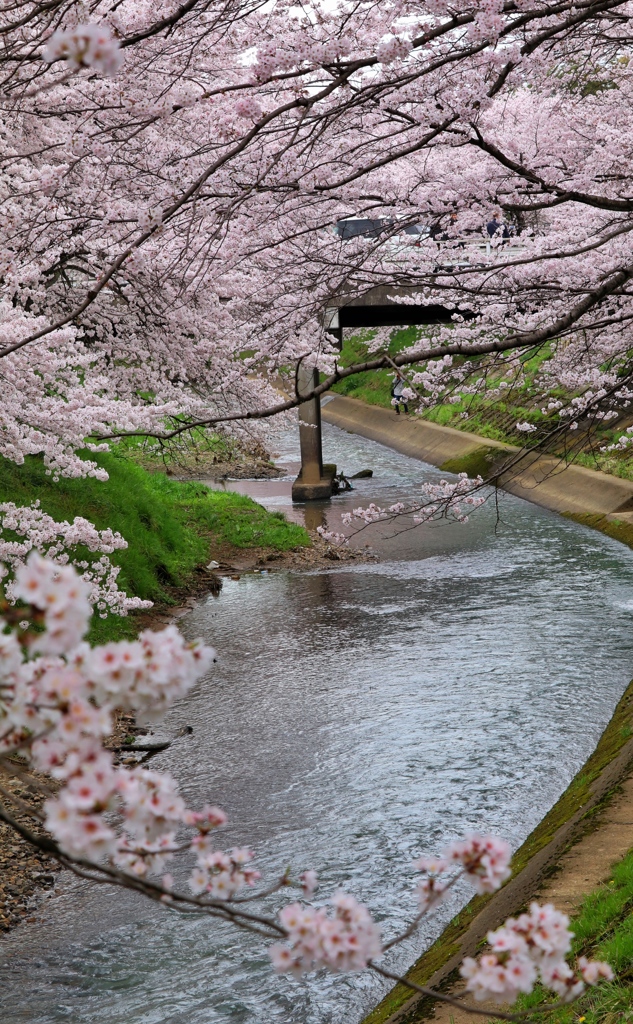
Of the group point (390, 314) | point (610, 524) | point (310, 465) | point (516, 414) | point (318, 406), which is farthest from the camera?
point (516, 414)

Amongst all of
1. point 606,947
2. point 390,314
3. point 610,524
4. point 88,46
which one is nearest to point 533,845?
point 606,947

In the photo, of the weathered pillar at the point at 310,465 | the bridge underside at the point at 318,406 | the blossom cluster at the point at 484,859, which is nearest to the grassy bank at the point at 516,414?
the bridge underside at the point at 318,406

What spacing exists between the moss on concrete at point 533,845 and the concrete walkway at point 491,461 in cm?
241

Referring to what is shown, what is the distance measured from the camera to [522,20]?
16.2ft

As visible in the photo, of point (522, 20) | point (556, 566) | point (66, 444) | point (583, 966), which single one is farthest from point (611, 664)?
point (583, 966)

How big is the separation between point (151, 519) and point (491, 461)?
11.1 m

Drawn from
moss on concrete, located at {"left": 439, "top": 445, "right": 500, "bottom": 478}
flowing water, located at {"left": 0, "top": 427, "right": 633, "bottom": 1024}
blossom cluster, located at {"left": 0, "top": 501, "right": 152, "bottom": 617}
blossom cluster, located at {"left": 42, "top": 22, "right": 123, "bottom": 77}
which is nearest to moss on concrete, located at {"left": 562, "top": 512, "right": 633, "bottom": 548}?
flowing water, located at {"left": 0, "top": 427, "right": 633, "bottom": 1024}

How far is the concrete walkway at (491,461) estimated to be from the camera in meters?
19.2

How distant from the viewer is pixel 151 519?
15828mm

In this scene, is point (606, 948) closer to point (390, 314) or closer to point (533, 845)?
point (533, 845)

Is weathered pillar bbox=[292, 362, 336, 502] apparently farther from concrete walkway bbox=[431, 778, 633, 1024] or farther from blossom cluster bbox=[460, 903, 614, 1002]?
blossom cluster bbox=[460, 903, 614, 1002]

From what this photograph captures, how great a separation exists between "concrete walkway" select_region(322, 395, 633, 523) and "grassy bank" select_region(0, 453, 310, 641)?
482 centimetres

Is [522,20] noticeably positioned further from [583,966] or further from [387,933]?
[387,933]

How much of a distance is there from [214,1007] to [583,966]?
12.5 feet
